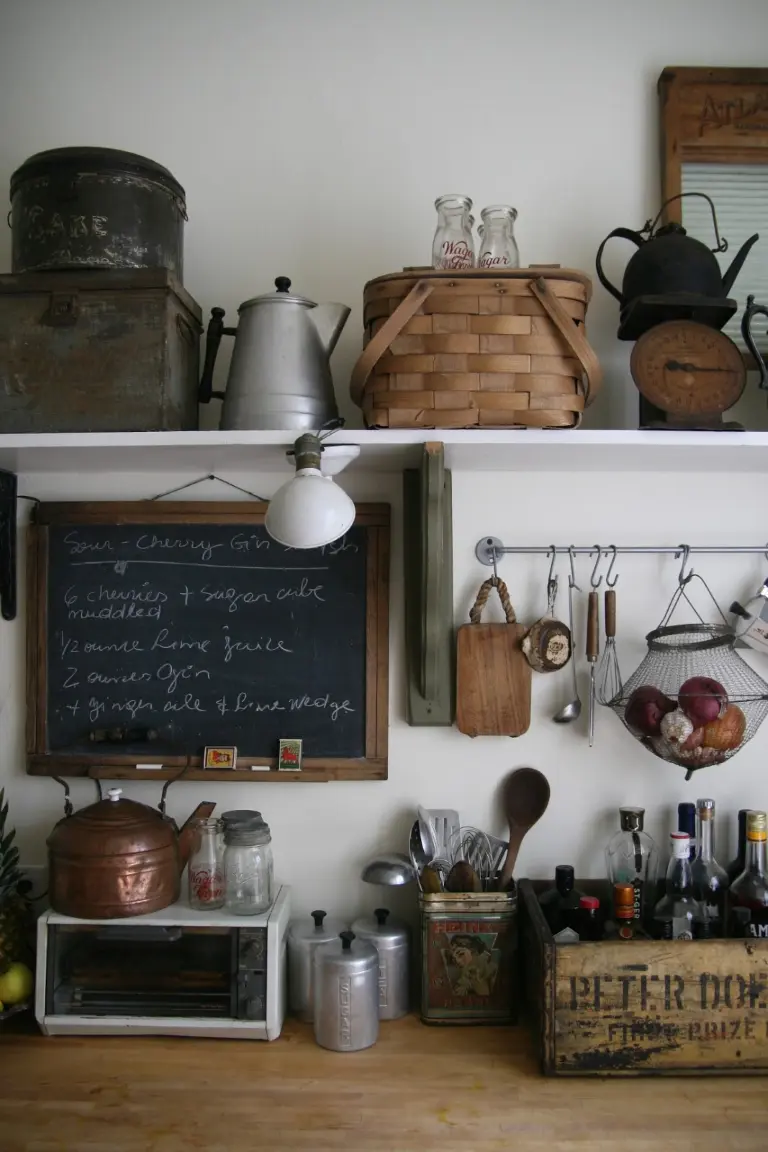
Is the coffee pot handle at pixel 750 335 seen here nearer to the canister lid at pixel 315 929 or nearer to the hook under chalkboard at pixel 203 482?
the hook under chalkboard at pixel 203 482

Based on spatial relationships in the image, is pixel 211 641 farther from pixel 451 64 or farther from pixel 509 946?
pixel 451 64

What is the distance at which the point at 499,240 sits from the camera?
5.16 ft

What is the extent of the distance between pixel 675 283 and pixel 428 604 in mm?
639

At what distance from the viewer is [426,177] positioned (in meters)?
1.78

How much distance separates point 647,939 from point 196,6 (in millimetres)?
1817

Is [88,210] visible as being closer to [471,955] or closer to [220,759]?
[220,759]

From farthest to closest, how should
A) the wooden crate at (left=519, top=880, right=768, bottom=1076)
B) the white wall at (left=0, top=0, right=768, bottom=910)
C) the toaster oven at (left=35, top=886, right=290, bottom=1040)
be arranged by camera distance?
the white wall at (left=0, top=0, right=768, bottom=910), the toaster oven at (left=35, top=886, right=290, bottom=1040), the wooden crate at (left=519, top=880, right=768, bottom=1076)

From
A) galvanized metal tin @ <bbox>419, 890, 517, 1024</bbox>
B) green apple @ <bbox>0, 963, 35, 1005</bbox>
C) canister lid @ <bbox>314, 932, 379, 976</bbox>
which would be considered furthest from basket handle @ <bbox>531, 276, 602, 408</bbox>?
green apple @ <bbox>0, 963, 35, 1005</bbox>

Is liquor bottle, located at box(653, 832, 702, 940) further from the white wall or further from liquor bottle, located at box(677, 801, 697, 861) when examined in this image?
the white wall

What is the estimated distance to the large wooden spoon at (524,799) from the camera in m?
1.72

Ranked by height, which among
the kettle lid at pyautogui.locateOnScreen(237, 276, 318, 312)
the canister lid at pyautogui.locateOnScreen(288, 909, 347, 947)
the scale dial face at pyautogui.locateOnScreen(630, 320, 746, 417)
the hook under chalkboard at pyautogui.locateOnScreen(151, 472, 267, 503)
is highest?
the kettle lid at pyautogui.locateOnScreen(237, 276, 318, 312)

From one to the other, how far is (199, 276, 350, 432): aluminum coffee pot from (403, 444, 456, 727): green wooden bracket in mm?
234

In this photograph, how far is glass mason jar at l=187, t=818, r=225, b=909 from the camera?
1.63m

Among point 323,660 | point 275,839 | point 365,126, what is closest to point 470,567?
point 323,660
